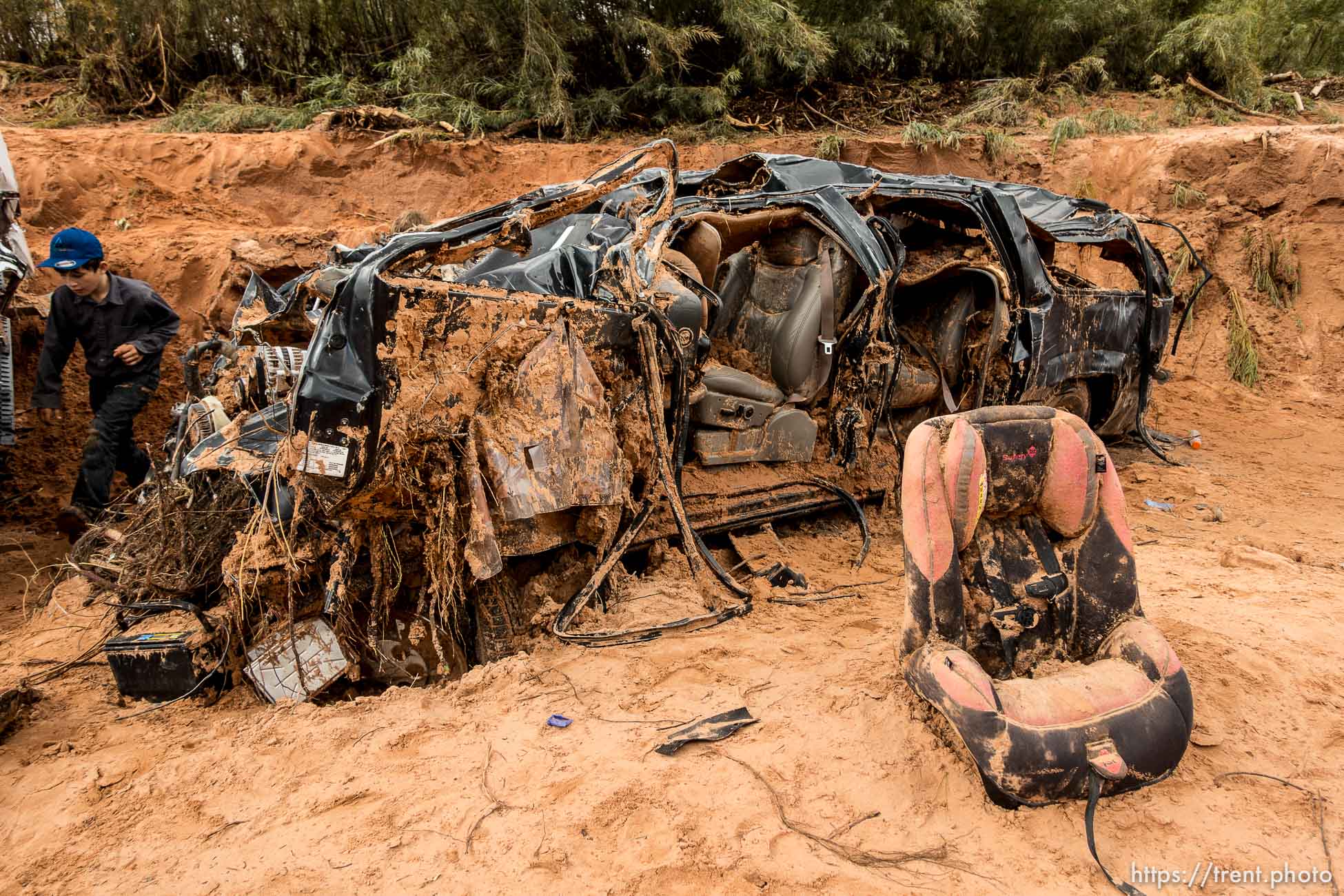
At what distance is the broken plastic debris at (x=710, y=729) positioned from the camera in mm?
2729

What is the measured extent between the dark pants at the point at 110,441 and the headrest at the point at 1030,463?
5.28 meters

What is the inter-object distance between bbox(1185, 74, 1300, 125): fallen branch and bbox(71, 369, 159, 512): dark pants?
43.7ft

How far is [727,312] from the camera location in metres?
5.04

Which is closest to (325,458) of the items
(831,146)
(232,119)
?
(831,146)

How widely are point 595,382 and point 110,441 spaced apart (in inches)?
154

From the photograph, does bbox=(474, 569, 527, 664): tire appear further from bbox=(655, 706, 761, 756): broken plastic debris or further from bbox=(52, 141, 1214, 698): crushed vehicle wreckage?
bbox=(655, 706, 761, 756): broken plastic debris

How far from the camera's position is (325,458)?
282 centimetres

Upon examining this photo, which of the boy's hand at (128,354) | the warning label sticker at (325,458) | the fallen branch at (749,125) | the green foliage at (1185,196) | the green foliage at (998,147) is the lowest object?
the warning label sticker at (325,458)

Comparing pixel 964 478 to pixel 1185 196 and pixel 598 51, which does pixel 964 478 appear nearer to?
pixel 1185 196

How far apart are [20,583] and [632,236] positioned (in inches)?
175

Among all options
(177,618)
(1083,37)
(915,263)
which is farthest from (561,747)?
(1083,37)

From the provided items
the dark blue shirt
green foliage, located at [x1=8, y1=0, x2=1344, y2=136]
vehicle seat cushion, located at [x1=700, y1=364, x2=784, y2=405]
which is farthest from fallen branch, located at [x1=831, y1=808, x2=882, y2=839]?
green foliage, located at [x1=8, y1=0, x2=1344, y2=136]

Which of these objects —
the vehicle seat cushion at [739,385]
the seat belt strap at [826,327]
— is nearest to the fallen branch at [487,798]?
the vehicle seat cushion at [739,385]

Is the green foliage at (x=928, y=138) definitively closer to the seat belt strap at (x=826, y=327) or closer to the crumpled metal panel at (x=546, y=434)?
the seat belt strap at (x=826, y=327)
